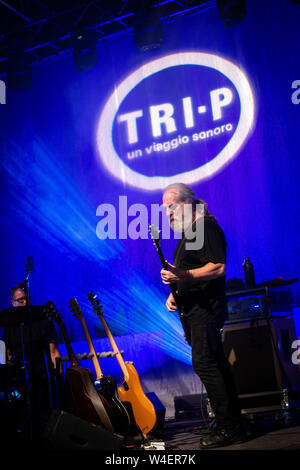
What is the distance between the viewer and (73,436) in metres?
2.64

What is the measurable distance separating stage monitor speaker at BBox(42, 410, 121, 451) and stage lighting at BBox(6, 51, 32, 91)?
5.08 m

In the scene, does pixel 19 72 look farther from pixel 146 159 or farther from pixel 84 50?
pixel 146 159

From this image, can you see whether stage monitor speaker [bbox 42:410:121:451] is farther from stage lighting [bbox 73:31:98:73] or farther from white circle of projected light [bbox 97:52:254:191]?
stage lighting [bbox 73:31:98:73]

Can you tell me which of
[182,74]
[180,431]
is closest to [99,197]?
[182,74]

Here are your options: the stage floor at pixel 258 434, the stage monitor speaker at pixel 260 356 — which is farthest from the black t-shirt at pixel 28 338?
the stage monitor speaker at pixel 260 356

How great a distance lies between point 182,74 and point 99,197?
171cm

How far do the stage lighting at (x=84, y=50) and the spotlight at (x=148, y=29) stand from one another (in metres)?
0.59

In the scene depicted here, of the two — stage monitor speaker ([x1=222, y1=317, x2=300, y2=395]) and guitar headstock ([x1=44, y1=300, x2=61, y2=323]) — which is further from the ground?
guitar headstock ([x1=44, y1=300, x2=61, y2=323])

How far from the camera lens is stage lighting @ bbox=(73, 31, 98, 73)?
20.5 feet

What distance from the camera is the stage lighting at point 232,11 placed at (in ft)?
18.1

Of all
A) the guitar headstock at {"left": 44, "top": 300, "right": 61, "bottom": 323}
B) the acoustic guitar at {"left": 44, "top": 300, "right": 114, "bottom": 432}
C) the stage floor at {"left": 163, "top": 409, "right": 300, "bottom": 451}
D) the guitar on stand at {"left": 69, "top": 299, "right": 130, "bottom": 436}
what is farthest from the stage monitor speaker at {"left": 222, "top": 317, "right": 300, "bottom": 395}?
the guitar headstock at {"left": 44, "top": 300, "right": 61, "bottom": 323}

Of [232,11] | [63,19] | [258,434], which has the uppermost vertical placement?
[63,19]

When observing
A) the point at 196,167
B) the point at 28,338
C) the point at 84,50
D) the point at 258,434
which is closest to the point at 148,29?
the point at 84,50

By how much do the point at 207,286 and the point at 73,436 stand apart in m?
1.20
